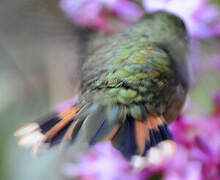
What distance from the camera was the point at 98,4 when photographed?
1.32 meters

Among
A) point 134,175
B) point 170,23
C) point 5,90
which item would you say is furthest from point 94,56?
point 5,90

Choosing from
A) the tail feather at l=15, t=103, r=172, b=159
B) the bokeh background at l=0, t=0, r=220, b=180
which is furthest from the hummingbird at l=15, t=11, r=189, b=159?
the bokeh background at l=0, t=0, r=220, b=180

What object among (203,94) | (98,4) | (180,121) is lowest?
(203,94)

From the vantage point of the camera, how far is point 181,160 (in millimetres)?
1000

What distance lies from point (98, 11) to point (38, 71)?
544 millimetres

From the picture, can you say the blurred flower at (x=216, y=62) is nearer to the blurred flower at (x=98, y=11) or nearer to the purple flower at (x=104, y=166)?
the blurred flower at (x=98, y=11)

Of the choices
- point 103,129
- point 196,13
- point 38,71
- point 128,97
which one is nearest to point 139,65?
point 128,97

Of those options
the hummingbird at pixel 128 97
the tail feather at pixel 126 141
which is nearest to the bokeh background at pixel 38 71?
the hummingbird at pixel 128 97

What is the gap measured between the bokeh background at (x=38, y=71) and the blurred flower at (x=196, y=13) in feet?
0.11

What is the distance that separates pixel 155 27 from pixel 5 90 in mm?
715

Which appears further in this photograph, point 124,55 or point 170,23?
point 170,23

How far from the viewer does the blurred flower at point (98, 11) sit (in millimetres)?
1289

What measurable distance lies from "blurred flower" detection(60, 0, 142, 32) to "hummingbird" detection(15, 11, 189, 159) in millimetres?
211

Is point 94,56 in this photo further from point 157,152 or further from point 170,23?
point 157,152
